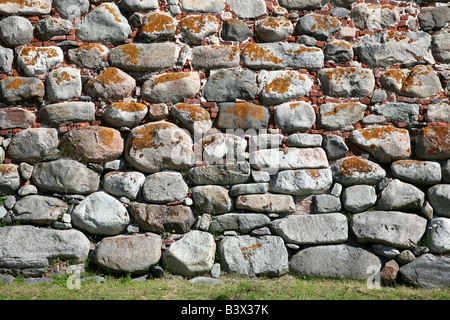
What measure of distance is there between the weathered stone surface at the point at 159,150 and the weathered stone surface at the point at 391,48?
6.80 ft

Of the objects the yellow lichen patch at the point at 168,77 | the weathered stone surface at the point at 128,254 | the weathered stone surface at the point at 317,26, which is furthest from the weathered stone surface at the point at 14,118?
the weathered stone surface at the point at 317,26

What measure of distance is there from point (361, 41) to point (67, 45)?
3.08m

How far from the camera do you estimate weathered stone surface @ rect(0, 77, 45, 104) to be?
382 centimetres

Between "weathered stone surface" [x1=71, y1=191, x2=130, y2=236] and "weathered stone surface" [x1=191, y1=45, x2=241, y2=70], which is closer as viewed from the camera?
"weathered stone surface" [x1=71, y1=191, x2=130, y2=236]

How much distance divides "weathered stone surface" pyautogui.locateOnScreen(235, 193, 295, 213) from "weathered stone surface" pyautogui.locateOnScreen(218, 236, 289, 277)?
27 centimetres

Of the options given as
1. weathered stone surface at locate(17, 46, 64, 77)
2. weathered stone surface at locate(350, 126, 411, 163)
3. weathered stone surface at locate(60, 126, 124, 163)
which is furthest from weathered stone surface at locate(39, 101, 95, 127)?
weathered stone surface at locate(350, 126, 411, 163)

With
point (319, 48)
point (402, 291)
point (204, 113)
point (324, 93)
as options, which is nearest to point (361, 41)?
point (319, 48)

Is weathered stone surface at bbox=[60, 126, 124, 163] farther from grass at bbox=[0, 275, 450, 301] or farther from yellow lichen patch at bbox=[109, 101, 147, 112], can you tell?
grass at bbox=[0, 275, 450, 301]

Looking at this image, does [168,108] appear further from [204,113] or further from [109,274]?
[109,274]

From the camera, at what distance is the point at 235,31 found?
3973 millimetres

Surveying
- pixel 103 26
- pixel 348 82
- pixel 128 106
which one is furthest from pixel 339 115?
pixel 103 26

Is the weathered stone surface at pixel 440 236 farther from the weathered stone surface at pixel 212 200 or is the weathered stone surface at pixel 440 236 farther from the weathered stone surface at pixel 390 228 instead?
the weathered stone surface at pixel 212 200

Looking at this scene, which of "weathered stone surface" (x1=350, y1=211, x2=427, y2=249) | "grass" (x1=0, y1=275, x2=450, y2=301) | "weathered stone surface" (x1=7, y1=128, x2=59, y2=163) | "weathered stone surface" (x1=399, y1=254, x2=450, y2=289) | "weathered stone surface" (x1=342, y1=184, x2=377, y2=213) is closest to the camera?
"grass" (x1=0, y1=275, x2=450, y2=301)

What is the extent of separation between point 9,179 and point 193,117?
1.87 meters
